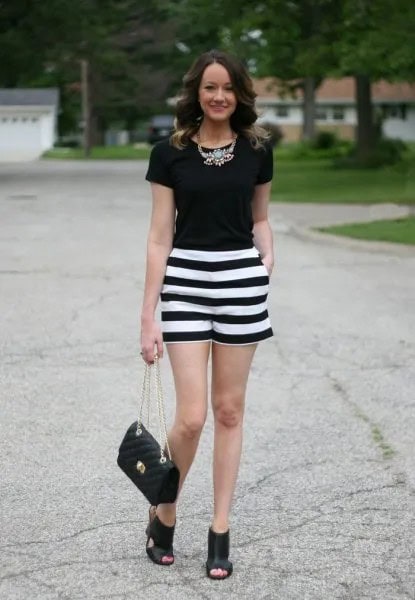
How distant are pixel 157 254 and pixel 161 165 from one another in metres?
0.34

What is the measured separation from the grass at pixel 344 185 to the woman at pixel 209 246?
21.5 m

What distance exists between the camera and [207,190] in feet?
15.5

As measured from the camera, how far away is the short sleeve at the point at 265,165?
4.83 meters

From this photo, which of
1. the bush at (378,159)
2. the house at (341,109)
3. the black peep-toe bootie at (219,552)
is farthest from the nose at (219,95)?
the house at (341,109)

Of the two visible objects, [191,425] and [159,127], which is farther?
[159,127]

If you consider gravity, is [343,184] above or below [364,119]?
below

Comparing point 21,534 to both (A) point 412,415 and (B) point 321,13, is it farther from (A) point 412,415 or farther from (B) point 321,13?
(B) point 321,13

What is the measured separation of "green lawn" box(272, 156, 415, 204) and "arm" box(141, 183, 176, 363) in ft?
70.7

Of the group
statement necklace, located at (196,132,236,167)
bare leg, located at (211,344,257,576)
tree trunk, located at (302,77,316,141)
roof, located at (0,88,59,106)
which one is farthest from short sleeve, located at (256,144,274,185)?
roof, located at (0,88,59,106)

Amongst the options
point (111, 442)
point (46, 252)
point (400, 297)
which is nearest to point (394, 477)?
point (111, 442)

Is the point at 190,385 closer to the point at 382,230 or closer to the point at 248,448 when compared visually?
the point at 248,448

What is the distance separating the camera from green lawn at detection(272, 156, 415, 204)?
28531 mm

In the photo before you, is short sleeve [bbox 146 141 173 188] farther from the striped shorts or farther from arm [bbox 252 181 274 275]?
arm [bbox 252 181 274 275]

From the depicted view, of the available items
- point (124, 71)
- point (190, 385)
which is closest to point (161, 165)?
point (190, 385)
